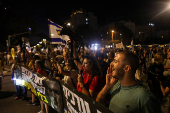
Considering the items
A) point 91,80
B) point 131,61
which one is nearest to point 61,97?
point 91,80

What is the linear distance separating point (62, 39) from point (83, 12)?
79.4m

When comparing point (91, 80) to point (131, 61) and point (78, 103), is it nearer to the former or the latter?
point (78, 103)

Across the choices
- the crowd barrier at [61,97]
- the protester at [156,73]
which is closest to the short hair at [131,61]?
the crowd barrier at [61,97]

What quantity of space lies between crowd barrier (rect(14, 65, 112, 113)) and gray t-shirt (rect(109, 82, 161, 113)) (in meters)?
0.23

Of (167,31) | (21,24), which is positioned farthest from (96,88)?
(167,31)

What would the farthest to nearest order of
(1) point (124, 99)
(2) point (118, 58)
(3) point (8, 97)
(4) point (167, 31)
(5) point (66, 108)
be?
(4) point (167, 31) → (3) point (8, 97) → (5) point (66, 108) → (2) point (118, 58) → (1) point (124, 99)

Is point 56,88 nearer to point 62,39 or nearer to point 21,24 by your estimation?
point 62,39

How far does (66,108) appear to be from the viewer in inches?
109

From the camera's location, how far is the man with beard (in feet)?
4.96

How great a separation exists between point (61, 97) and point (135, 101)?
1.79 meters

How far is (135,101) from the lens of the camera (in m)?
1.59

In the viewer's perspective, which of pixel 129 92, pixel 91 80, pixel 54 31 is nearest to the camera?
pixel 129 92

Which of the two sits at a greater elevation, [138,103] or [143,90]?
[143,90]

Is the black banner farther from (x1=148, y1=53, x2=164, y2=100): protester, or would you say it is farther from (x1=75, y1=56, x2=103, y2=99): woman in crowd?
(x1=148, y1=53, x2=164, y2=100): protester
